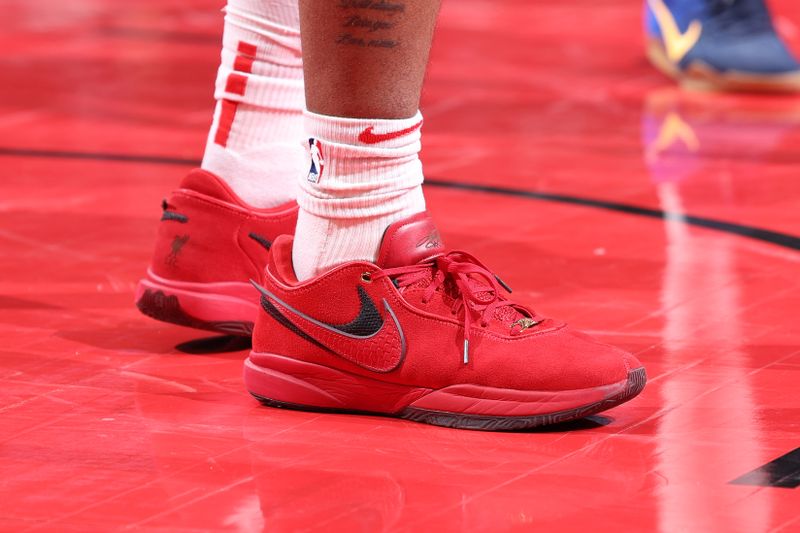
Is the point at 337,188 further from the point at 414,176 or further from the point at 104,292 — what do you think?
the point at 104,292

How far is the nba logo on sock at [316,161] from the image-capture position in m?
1.50

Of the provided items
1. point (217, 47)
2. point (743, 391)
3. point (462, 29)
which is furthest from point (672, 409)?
point (462, 29)

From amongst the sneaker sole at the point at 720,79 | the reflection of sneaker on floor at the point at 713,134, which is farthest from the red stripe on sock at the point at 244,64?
the sneaker sole at the point at 720,79

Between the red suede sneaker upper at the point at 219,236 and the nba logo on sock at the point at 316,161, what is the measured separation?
0.80ft

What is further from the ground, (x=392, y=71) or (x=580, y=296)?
(x=392, y=71)

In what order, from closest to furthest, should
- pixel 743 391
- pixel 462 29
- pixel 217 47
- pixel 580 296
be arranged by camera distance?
pixel 743 391, pixel 580 296, pixel 217 47, pixel 462 29

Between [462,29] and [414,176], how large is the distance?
11.3 feet

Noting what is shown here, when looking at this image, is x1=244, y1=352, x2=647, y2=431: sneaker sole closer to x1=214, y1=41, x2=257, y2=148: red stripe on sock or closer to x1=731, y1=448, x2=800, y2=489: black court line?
x1=731, y1=448, x2=800, y2=489: black court line

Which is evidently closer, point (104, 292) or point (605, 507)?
point (605, 507)

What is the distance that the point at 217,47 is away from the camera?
447cm

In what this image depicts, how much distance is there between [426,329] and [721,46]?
2.54m

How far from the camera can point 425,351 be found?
4.84 ft

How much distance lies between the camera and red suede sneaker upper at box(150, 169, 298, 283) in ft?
5.76

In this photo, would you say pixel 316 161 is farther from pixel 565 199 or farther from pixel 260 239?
pixel 565 199
